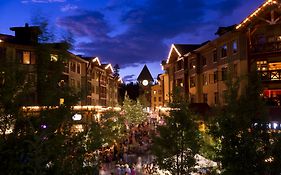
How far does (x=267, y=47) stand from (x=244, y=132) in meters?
22.4

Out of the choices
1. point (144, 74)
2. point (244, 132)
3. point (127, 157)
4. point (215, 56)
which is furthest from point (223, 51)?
point (144, 74)

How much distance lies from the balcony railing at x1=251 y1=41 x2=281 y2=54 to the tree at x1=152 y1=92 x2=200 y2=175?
1554 cm

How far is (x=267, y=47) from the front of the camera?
36.3m

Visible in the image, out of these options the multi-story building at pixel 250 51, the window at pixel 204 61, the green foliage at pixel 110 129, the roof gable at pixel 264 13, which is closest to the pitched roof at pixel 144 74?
the green foliage at pixel 110 129

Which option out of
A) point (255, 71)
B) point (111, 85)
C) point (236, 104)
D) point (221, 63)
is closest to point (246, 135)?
point (236, 104)

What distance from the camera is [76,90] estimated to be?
8992mm

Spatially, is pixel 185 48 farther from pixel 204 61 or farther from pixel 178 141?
pixel 178 141

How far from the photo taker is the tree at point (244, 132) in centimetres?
1542

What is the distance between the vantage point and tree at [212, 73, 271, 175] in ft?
50.6

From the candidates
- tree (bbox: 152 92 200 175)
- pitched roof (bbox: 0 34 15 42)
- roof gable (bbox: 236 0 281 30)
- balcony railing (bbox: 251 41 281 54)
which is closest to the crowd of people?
tree (bbox: 152 92 200 175)

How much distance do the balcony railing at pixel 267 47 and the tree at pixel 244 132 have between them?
2005cm

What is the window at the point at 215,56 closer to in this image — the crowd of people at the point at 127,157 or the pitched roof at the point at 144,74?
the crowd of people at the point at 127,157

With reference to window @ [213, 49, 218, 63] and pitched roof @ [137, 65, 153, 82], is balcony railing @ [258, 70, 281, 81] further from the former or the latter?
pitched roof @ [137, 65, 153, 82]

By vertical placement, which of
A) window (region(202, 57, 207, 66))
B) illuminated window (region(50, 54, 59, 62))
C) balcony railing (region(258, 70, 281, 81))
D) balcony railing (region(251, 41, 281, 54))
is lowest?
illuminated window (region(50, 54, 59, 62))
